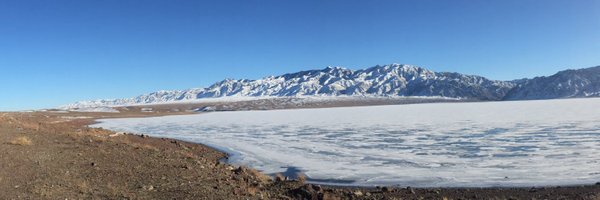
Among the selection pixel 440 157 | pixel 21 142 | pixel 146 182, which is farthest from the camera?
pixel 440 157

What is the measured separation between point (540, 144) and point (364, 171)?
10.2 meters

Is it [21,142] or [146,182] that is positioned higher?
[21,142]

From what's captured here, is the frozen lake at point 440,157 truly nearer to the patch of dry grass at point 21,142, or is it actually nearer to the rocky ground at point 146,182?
the rocky ground at point 146,182

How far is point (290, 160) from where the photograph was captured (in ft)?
69.1

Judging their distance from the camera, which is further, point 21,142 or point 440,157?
point 440,157

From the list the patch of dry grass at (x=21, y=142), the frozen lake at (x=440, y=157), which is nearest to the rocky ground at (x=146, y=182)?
the patch of dry grass at (x=21, y=142)

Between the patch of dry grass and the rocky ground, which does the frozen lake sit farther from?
the patch of dry grass

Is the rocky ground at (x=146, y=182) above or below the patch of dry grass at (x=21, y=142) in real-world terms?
below

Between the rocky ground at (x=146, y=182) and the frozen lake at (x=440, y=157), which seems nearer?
the rocky ground at (x=146, y=182)

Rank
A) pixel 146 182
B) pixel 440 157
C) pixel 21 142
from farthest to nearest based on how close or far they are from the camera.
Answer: pixel 440 157
pixel 21 142
pixel 146 182

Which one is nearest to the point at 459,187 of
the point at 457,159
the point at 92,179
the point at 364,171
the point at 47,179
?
the point at 364,171

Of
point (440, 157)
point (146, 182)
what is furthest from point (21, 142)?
point (440, 157)

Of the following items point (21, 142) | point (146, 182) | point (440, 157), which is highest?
point (21, 142)

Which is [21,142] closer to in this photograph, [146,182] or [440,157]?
[146,182]
